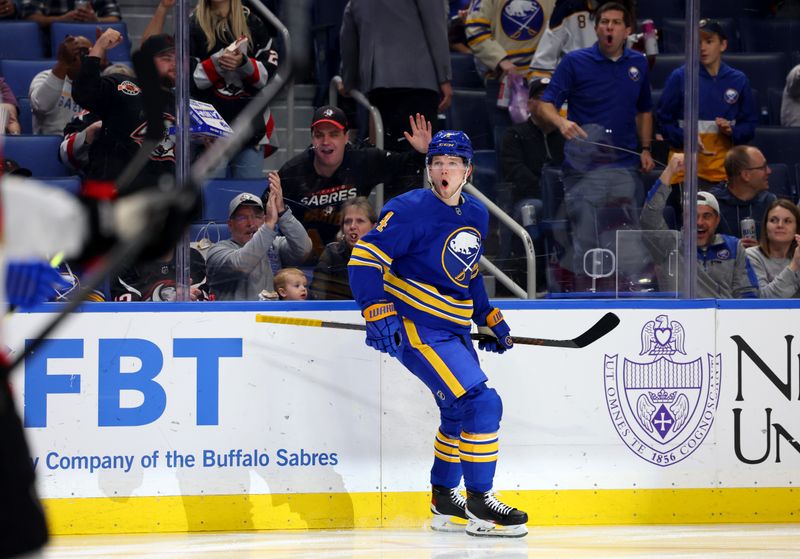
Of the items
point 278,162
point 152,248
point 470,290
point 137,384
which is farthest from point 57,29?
point 152,248

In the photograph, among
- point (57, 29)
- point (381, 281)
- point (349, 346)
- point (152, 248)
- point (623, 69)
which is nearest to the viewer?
point (152, 248)

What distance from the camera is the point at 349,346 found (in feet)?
15.9

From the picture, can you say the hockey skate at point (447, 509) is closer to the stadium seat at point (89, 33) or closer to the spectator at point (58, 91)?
the spectator at point (58, 91)

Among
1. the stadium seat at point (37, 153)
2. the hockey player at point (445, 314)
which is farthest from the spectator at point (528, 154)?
the stadium seat at point (37, 153)

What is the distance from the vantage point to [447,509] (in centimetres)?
470

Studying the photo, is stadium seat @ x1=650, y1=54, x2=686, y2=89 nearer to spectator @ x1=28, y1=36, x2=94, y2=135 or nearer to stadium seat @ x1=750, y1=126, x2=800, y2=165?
stadium seat @ x1=750, y1=126, x2=800, y2=165

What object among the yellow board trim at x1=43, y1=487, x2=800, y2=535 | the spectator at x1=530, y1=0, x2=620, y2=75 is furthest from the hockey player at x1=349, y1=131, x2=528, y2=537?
the spectator at x1=530, y1=0, x2=620, y2=75

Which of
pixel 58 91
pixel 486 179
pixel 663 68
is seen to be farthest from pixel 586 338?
pixel 58 91

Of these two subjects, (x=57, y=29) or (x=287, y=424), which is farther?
(x=57, y=29)

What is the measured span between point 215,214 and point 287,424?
0.81 meters

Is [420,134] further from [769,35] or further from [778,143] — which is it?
[769,35]

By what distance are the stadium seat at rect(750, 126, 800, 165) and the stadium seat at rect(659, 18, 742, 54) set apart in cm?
37

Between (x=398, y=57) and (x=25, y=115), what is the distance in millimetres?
1487

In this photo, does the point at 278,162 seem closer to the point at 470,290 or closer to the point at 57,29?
the point at 470,290
